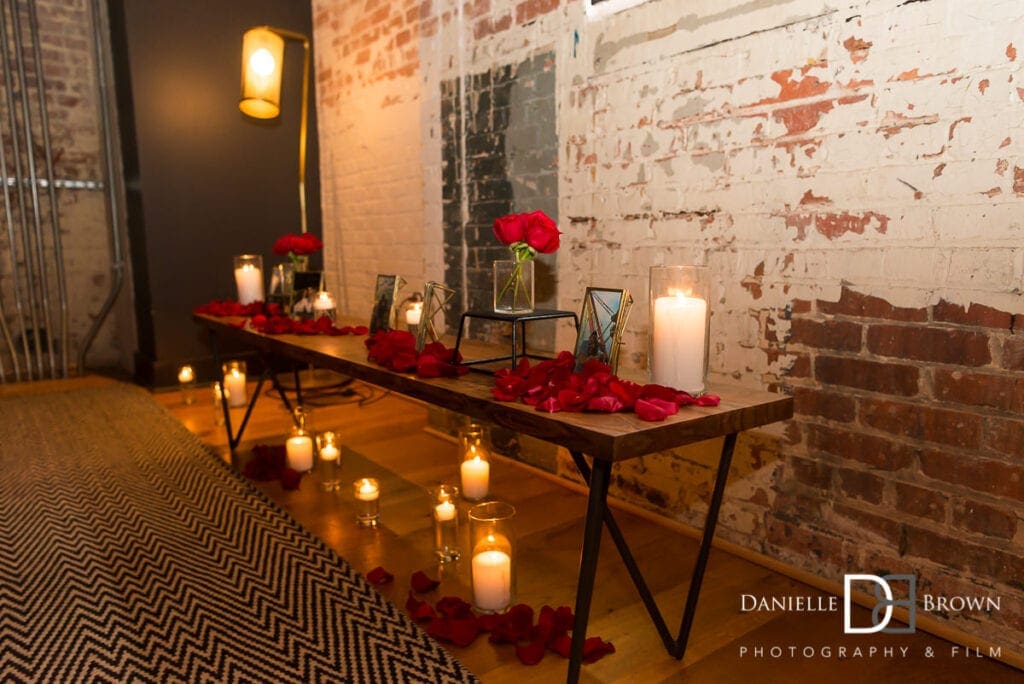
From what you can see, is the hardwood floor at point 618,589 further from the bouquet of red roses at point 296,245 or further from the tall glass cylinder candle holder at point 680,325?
the bouquet of red roses at point 296,245

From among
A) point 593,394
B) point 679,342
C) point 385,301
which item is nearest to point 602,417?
point 593,394

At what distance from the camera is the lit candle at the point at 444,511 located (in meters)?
1.92

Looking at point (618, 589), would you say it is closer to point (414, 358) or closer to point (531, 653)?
point (531, 653)

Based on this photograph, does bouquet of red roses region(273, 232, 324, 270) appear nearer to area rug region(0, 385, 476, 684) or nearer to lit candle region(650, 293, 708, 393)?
area rug region(0, 385, 476, 684)

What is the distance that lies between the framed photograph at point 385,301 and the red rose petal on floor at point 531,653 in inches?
40.7

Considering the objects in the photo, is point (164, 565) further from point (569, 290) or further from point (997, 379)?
point (997, 379)

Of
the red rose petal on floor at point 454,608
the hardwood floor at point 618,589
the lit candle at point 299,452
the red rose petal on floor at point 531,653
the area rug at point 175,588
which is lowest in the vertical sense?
the hardwood floor at point 618,589

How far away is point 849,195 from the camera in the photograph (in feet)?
5.44

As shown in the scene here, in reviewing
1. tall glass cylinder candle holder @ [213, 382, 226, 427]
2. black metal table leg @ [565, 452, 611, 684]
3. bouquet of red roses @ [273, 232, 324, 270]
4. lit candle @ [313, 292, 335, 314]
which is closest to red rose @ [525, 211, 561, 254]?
black metal table leg @ [565, 452, 611, 684]

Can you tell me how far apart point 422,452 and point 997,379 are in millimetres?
2127

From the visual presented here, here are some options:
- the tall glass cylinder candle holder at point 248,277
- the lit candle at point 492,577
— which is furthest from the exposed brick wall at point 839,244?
the tall glass cylinder candle holder at point 248,277

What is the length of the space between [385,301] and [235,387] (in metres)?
1.67

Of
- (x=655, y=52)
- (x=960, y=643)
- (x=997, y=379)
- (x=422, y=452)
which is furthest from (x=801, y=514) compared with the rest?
(x=422, y=452)

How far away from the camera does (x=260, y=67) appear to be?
3.49 meters
